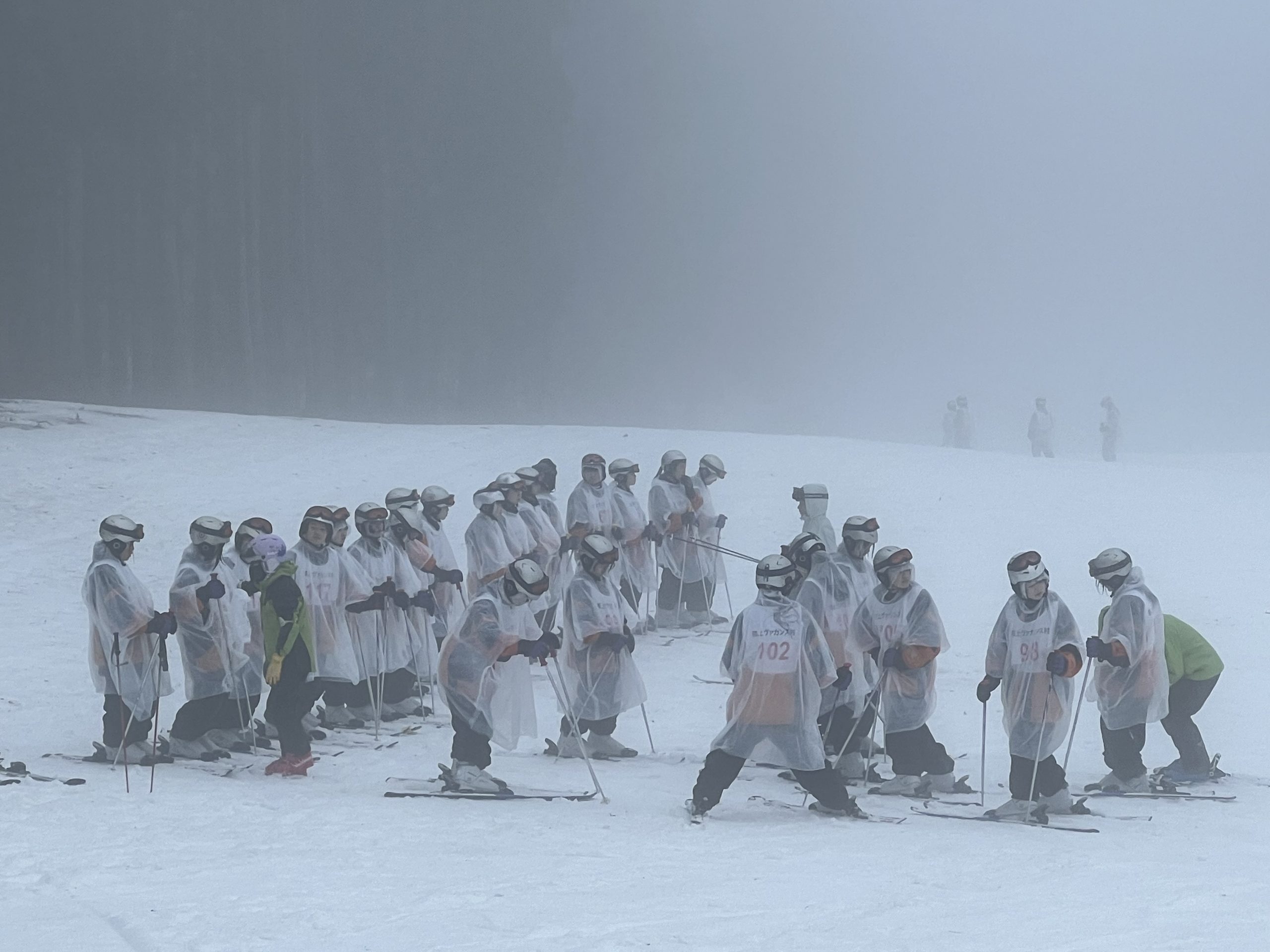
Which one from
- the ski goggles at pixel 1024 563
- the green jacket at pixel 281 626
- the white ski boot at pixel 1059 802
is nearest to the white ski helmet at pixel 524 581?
the green jacket at pixel 281 626

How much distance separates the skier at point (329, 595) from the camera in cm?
824

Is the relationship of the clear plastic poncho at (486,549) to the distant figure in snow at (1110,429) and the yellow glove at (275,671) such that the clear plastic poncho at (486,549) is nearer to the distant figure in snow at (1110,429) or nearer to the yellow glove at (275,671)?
the yellow glove at (275,671)

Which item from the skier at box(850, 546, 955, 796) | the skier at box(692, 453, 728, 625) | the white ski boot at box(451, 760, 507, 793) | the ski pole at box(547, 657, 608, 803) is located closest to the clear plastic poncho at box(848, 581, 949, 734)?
the skier at box(850, 546, 955, 796)

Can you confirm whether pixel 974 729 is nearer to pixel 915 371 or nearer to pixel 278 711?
pixel 278 711

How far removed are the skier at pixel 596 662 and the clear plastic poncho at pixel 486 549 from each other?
Answer: 7.39ft

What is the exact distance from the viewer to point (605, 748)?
7.95 m

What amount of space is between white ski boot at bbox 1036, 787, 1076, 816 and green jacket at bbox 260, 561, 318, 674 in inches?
146

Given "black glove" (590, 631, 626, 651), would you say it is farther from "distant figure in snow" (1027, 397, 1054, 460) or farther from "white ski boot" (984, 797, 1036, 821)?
"distant figure in snow" (1027, 397, 1054, 460)

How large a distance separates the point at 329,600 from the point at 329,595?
0.11 feet

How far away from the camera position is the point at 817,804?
658 cm

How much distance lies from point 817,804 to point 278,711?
2761 millimetres

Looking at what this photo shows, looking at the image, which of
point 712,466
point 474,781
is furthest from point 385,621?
point 712,466

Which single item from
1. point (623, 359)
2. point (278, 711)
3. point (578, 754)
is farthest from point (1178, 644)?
point (623, 359)

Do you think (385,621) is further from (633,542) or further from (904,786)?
(904,786)
